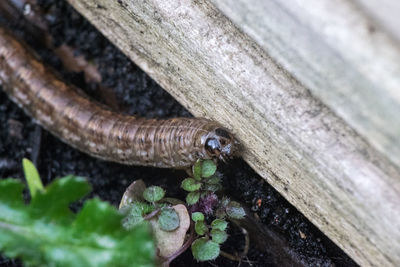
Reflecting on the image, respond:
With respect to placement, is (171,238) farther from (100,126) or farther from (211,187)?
(100,126)

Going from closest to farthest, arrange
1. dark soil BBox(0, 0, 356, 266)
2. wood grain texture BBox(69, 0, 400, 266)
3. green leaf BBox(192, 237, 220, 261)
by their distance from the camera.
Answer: wood grain texture BBox(69, 0, 400, 266), green leaf BBox(192, 237, 220, 261), dark soil BBox(0, 0, 356, 266)

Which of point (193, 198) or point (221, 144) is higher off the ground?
point (221, 144)

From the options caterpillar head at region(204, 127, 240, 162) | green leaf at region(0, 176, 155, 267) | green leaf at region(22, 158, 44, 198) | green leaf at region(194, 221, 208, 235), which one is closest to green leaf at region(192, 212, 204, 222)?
green leaf at region(194, 221, 208, 235)

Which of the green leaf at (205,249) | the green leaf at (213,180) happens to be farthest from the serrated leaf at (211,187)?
the green leaf at (205,249)

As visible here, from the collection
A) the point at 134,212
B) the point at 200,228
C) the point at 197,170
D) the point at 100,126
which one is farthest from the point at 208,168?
the point at 100,126

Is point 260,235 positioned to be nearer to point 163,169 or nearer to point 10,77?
point 163,169

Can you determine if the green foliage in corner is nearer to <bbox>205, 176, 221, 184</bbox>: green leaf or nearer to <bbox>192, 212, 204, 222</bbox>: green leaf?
<bbox>192, 212, 204, 222</bbox>: green leaf
